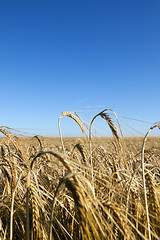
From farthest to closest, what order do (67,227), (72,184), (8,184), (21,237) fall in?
(8,184)
(67,227)
(21,237)
(72,184)

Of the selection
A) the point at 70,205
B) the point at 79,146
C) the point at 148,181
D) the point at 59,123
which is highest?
the point at 59,123

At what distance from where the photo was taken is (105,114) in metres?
1.87

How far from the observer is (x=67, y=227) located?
65.6 inches

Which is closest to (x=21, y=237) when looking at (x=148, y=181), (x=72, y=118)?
(x=148, y=181)

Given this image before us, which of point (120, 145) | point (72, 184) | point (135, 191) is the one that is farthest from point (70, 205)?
point (72, 184)

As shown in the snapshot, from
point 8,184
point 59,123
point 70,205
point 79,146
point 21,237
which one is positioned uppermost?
point 59,123

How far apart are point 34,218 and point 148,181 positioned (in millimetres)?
771

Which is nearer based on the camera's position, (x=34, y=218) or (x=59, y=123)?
(x=34, y=218)

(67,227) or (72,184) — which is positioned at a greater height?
(72,184)

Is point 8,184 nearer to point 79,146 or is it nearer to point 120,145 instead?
point 79,146

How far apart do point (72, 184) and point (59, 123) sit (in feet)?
3.58

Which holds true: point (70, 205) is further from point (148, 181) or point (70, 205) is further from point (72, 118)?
point (72, 118)

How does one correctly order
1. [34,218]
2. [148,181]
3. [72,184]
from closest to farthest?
[72,184] → [34,218] → [148,181]

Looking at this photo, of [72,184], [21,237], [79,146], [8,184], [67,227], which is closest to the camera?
[72,184]
